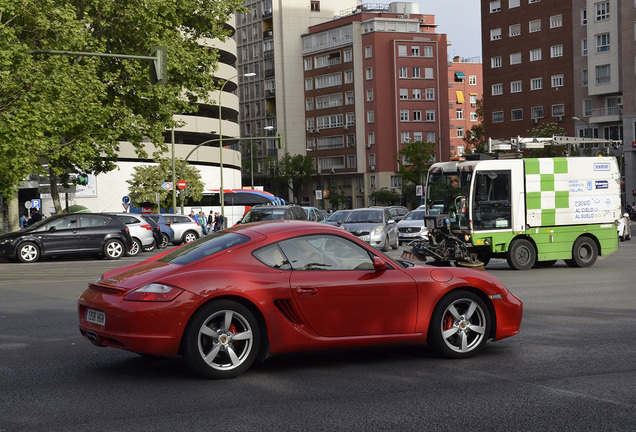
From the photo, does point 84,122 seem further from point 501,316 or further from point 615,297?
point 501,316

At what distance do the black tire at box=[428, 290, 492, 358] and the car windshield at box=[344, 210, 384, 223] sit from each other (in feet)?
76.3

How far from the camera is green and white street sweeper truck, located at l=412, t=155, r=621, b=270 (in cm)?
2091

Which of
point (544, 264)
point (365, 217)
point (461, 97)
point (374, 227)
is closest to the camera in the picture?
point (544, 264)

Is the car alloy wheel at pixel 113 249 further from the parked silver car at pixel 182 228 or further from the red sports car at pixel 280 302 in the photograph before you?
the red sports car at pixel 280 302

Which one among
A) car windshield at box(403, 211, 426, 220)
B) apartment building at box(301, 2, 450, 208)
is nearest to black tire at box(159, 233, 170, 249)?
car windshield at box(403, 211, 426, 220)

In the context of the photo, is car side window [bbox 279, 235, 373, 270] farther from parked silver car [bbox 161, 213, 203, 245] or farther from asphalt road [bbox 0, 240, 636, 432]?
parked silver car [bbox 161, 213, 203, 245]

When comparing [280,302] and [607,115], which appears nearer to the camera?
[280,302]

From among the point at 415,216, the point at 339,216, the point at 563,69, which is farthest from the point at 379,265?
the point at 563,69

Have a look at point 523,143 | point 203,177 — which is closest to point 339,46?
point 203,177

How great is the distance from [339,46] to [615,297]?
331 ft

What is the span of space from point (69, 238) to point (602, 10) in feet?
203

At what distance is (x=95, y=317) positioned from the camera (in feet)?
25.5

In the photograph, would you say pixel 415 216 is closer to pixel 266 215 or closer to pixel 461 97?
pixel 266 215

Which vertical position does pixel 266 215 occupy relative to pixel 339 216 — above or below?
above
